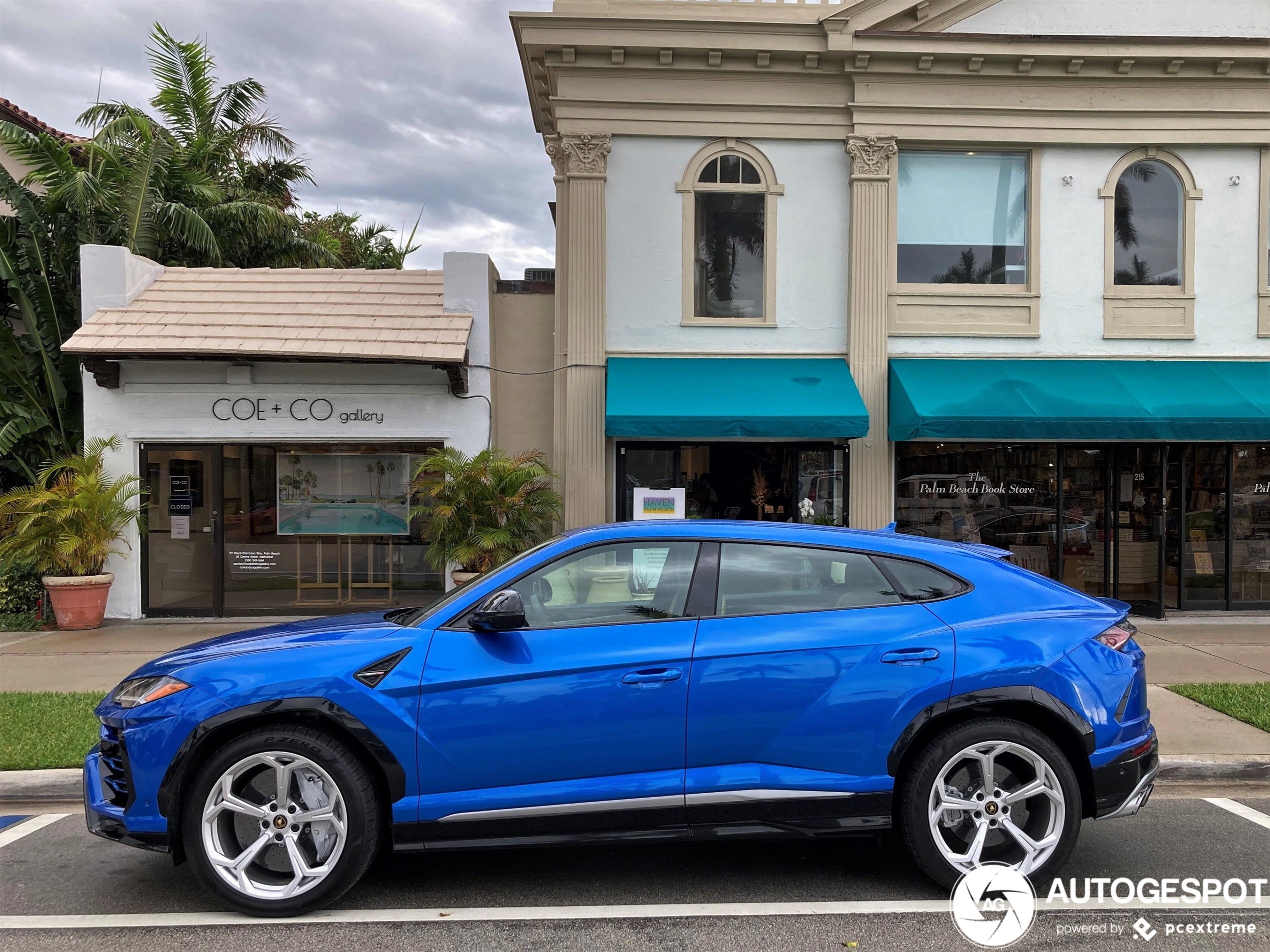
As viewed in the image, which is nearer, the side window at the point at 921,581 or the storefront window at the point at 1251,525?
the side window at the point at 921,581

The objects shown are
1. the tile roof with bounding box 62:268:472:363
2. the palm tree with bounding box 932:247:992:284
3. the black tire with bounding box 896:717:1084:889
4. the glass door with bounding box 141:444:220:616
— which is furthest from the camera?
the palm tree with bounding box 932:247:992:284

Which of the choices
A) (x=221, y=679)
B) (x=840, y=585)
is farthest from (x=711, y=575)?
(x=221, y=679)

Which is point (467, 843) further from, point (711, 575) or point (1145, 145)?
point (1145, 145)

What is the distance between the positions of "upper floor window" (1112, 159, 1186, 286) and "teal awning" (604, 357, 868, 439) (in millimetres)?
4149

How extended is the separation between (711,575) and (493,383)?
8.02 metres

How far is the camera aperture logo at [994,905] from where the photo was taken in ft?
11.9

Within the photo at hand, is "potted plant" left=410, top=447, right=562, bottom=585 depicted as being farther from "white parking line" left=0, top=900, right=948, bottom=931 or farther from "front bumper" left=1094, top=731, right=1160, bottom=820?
"front bumper" left=1094, top=731, right=1160, bottom=820

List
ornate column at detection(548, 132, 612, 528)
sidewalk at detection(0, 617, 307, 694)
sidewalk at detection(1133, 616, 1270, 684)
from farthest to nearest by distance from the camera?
ornate column at detection(548, 132, 612, 528) → sidewalk at detection(1133, 616, 1270, 684) → sidewalk at detection(0, 617, 307, 694)

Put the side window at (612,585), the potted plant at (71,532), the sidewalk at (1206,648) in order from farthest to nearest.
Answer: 1. the potted plant at (71,532)
2. the sidewalk at (1206,648)
3. the side window at (612,585)

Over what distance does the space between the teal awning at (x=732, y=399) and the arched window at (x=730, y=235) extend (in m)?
0.73

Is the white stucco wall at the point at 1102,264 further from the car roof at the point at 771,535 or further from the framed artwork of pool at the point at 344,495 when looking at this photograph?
the car roof at the point at 771,535

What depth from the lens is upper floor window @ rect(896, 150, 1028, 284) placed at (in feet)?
39.1

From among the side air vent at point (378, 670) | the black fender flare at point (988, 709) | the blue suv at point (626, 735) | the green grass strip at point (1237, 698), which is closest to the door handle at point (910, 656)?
the blue suv at point (626, 735)

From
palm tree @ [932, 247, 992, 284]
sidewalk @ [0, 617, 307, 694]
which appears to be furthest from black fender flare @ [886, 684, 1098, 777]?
palm tree @ [932, 247, 992, 284]
